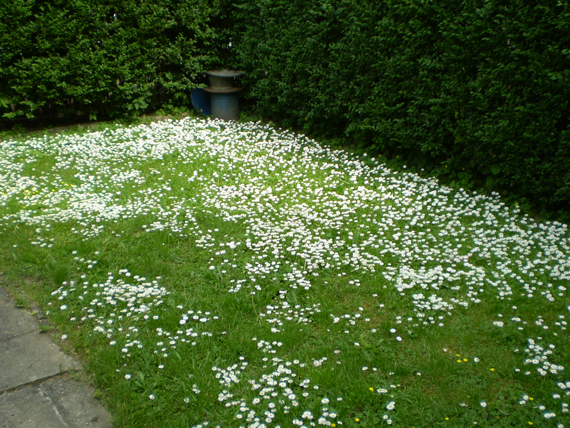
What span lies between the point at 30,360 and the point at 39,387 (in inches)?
12.6

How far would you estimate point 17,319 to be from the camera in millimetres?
3752

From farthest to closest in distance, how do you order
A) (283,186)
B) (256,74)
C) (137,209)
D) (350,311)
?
1. (256,74)
2. (283,186)
3. (137,209)
4. (350,311)

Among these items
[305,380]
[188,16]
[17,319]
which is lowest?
[17,319]

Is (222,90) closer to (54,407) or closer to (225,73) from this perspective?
(225,73)

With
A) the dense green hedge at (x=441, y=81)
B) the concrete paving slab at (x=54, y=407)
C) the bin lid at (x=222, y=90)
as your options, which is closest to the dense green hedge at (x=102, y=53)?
the bin lid at (x=222, y=90)

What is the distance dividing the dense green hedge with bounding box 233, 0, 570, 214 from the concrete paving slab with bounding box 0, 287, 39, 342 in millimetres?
4597

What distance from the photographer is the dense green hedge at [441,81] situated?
15.1 ft

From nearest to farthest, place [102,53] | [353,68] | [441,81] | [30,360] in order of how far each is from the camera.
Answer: [30,360] < [441,81] < [353,68] < [102,53]

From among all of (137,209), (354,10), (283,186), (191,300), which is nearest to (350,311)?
(191,300)

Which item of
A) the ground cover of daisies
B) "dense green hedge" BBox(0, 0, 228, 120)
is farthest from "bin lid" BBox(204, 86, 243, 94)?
the ground cover of daisies

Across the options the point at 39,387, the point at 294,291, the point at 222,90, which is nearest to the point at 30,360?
the point at 39,387

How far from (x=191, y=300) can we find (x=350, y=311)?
4.27 feet

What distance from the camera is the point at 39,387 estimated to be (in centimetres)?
306

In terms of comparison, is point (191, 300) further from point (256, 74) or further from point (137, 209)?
point (256, 74)
